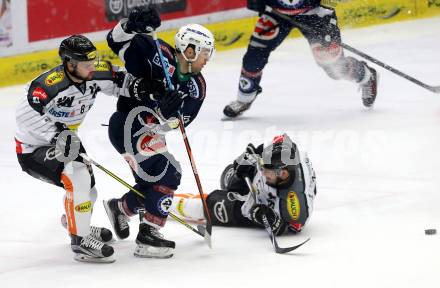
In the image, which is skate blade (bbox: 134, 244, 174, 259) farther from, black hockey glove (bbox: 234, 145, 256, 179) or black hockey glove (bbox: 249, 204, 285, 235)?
black hockey glove (bbox: 234, 145, 256, 179)

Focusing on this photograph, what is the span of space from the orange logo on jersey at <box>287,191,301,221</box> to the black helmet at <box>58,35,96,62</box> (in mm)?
1205

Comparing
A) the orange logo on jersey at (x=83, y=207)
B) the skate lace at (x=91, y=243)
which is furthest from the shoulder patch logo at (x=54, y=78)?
the skate lace at (x=91, y=243)

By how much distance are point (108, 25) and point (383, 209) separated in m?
4.17

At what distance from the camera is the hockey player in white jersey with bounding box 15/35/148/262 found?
5.01 meters

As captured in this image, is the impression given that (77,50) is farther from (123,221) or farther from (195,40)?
(123,221)

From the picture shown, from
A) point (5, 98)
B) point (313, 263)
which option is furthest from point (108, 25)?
point (313, 263)

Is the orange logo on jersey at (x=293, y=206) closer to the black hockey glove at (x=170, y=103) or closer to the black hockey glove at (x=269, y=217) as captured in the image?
the black hockey glove at (x=269, y=217)

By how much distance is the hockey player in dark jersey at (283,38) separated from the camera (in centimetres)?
805

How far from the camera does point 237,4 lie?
10.3m

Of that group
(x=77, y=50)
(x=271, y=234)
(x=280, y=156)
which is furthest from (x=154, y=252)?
(x=77, y=50)

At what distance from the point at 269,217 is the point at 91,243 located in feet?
2.95

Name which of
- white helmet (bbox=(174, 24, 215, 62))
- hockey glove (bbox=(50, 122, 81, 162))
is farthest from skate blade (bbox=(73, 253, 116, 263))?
white helmet (bbox=(174, 24, 215, 62))

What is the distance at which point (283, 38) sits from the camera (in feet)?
26.8

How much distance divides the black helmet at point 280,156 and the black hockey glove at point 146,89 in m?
0.67
